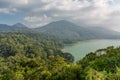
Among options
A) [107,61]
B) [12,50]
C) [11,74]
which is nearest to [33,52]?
[12,50]

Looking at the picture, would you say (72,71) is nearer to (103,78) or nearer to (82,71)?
(82,71)

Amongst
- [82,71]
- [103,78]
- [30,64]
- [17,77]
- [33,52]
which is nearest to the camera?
[103,78]

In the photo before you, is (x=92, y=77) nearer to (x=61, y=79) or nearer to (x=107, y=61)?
(x=61, y=79)

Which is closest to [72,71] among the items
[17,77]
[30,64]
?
[17,77]

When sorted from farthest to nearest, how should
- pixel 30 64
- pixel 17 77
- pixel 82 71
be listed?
1. pixel 30 64
2. pixel 17 77
3. pixel 82 71

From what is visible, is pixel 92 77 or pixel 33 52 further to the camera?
pixel 33 52

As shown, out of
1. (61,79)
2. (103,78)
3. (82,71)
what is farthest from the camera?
(61,79)

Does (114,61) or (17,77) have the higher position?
(114,61)

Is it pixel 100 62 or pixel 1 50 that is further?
pixel 1 50

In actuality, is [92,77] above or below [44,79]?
above
